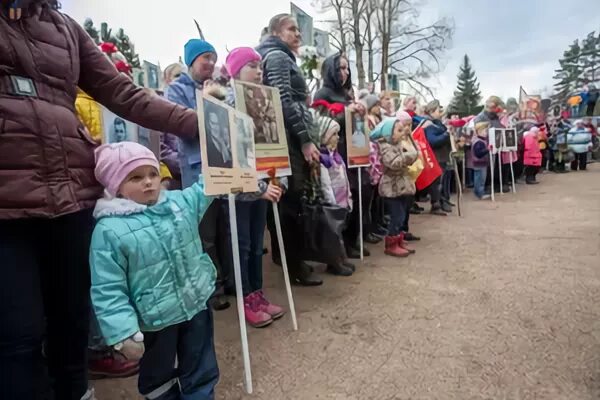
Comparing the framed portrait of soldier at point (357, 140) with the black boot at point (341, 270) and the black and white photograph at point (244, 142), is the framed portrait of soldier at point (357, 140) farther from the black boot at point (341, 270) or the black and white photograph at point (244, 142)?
the black and white photograph at point (244, 142)

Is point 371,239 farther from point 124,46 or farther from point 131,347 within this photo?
point 124,46

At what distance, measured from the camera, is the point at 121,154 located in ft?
5.58

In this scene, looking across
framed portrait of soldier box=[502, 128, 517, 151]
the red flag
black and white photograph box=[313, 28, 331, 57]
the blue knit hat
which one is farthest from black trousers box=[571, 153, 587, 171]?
the blue knit hat

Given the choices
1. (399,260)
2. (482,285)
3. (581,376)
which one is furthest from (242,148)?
(399,260)

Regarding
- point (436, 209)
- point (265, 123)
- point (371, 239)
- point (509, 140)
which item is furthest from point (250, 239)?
point (509, 140)

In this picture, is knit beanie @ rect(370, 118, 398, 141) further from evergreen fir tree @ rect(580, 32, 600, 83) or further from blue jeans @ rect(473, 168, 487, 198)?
evergreen fir tree @ rect(580, 32, 600, 83)

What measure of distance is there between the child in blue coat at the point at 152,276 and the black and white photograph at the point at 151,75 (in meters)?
3.59

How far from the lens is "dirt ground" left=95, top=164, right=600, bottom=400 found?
2.28m

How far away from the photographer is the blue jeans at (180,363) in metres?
1.86

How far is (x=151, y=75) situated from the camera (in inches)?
205

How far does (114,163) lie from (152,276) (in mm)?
442

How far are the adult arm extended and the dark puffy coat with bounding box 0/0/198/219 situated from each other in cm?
3

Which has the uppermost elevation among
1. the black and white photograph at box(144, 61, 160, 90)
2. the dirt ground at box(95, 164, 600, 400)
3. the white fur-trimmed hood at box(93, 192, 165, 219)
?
the black and white photograph at box(144, 61, 160, 90)

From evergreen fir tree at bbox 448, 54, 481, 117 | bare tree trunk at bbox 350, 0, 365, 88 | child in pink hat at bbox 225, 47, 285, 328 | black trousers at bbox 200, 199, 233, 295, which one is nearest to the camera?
child in pink hat at bbox 225, 47, 285, 328
